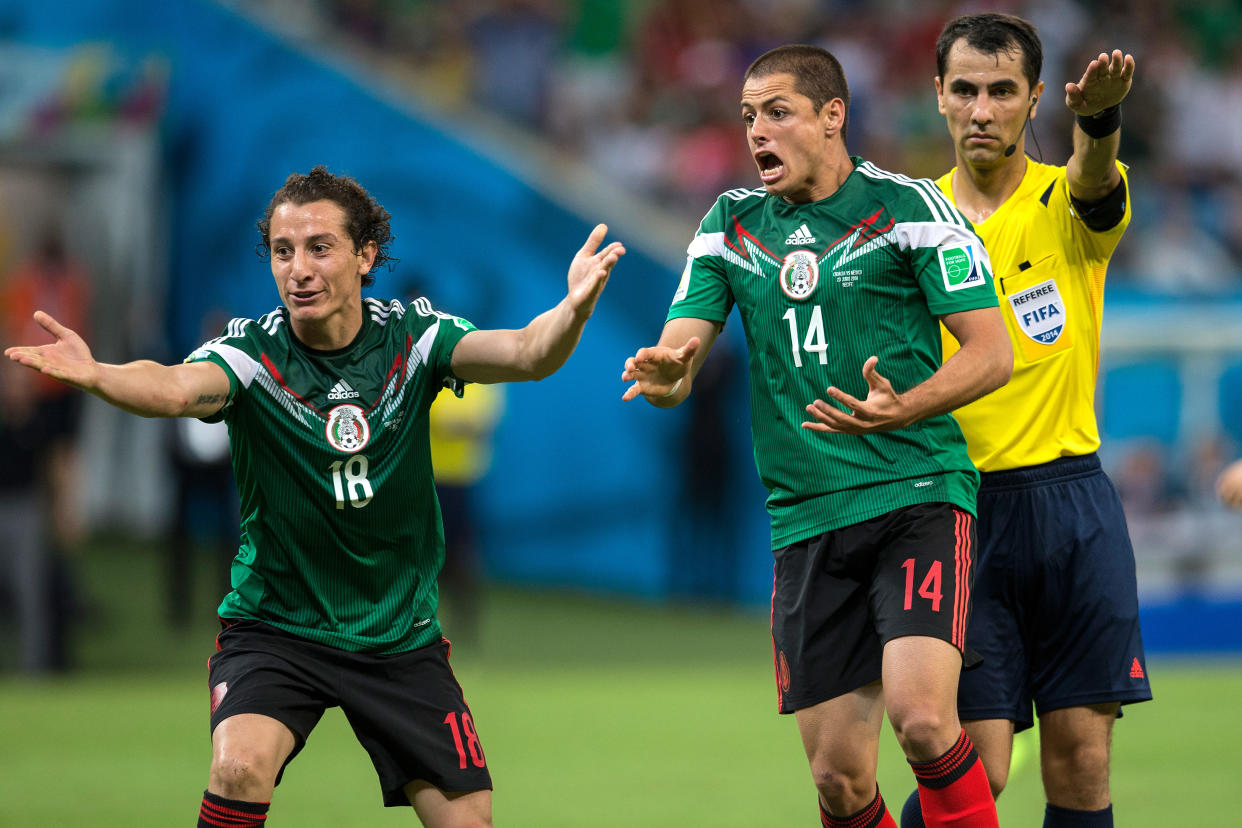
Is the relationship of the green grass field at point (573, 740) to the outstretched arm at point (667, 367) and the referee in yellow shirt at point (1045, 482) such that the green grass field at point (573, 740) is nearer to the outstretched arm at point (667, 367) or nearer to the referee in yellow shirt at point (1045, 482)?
the referee in yellow shirt at point (1045, 482)

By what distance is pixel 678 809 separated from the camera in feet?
23.4

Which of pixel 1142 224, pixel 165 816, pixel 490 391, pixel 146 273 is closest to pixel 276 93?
pixel 146 273

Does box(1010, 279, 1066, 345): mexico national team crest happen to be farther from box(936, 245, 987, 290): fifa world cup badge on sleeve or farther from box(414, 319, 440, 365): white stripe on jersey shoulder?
box(414, 319, 440, 365): white stripe on jersey shoulder

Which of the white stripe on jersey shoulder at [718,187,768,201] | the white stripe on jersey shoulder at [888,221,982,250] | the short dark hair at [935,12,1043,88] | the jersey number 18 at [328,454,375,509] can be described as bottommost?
the jersey number 18 at [328,454,375,509]

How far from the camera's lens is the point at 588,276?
419 centimetres

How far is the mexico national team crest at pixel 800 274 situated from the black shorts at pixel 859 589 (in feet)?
2.19

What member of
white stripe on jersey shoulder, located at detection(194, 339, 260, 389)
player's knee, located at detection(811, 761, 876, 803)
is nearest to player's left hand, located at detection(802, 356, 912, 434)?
player's knee, located at detection(811, 761, 876, 803)

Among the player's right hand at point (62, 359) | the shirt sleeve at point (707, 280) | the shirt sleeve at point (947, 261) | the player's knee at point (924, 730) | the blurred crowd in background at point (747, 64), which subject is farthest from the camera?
the blurred crowd in background at point (747, 64)

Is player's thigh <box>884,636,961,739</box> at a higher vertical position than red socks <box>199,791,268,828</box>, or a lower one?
higher

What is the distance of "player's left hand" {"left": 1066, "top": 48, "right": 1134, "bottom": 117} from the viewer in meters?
4.48

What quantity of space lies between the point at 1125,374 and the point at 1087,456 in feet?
27.9

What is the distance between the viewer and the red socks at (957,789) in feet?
13.7

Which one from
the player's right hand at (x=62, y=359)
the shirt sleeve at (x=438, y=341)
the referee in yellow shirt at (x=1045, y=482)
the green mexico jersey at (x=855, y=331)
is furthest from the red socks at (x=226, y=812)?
the referee in yellow shirt at (x=1045, y=482)

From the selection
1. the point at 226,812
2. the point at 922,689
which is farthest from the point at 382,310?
the point at 922,689
